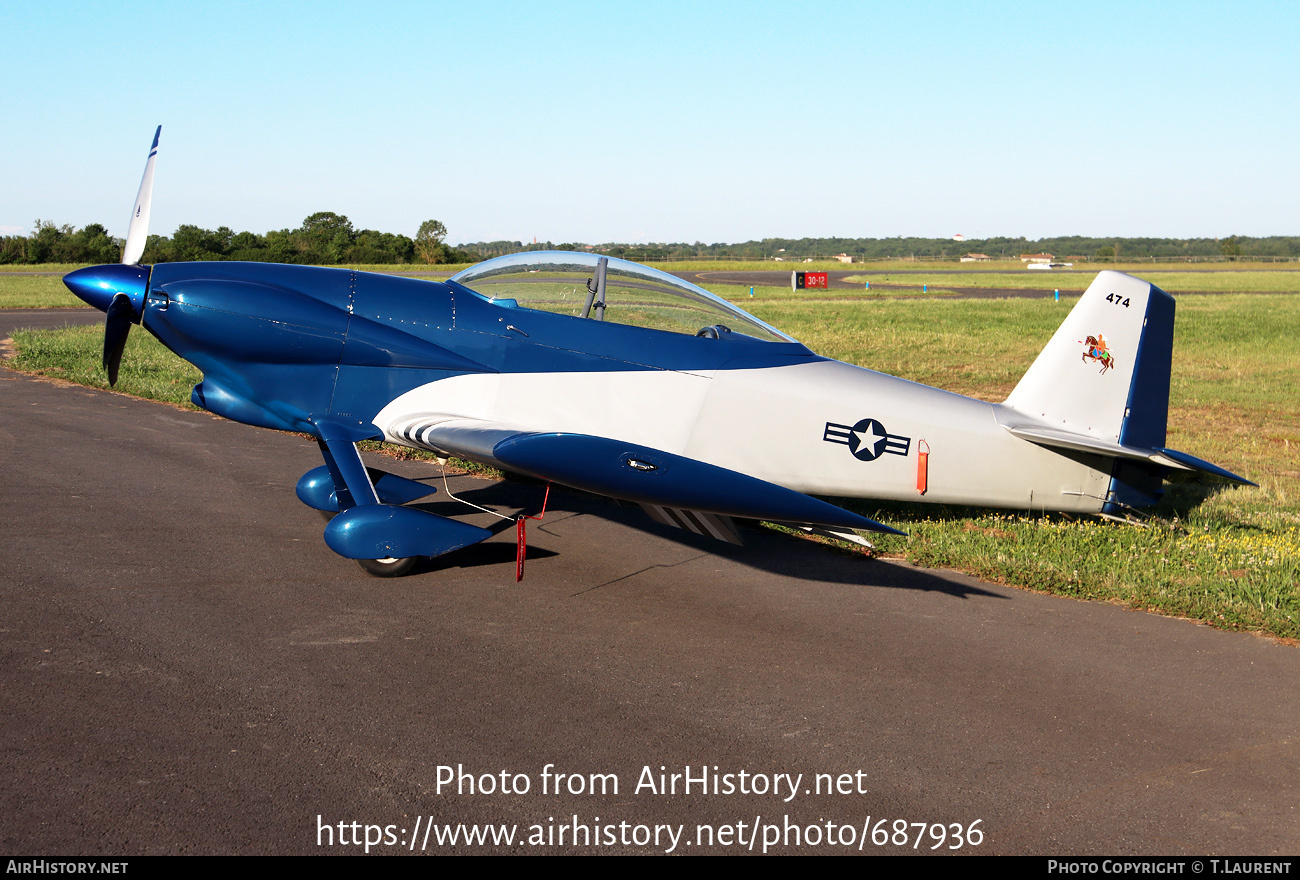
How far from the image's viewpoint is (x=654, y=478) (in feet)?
18.8

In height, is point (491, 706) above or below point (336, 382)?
below

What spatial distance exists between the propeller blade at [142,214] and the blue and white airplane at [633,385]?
1.91 feet

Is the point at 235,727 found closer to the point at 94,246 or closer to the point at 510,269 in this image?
the point at 510,269

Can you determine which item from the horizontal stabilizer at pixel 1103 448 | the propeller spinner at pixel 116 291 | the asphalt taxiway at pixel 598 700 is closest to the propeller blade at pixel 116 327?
the propeller spinner at pixel 116 291

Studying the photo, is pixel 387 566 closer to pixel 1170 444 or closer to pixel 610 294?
pixel 610 294

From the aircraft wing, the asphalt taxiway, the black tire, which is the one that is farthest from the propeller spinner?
the aircraft wing

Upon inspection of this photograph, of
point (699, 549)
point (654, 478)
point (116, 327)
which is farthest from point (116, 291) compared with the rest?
point (699, 549)

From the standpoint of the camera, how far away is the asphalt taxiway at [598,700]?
3.61 m

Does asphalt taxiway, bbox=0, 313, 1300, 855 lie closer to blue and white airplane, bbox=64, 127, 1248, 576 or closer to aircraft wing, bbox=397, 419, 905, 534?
aircraft wing, bbox=397, 419, 905, 534

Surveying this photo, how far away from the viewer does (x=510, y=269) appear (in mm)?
7559

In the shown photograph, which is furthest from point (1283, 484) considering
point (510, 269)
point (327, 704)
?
point (327, 704)

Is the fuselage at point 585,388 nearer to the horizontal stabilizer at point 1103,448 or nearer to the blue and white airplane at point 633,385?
the blue and white airplane at point 633,385

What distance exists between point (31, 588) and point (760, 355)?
5.01 m

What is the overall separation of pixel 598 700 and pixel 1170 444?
31.9ft
